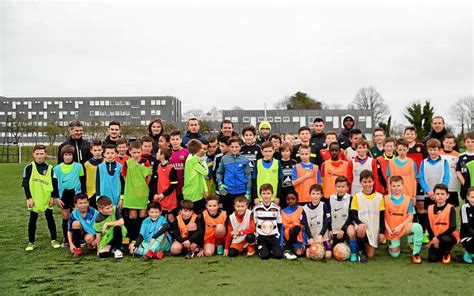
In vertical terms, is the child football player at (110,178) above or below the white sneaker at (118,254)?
above

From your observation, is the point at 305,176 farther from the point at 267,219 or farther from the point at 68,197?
the point at 68,197

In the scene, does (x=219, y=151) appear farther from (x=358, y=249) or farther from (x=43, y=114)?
(x=43, y=114)

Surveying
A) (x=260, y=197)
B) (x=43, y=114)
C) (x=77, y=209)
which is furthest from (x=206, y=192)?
(x=43, y=114)

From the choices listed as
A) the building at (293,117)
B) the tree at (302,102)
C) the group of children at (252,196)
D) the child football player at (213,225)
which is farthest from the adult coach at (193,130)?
the tree at (302,102)

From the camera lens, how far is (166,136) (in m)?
6.95

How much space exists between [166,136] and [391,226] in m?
3.53

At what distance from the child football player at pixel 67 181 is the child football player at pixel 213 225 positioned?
1.95 meters

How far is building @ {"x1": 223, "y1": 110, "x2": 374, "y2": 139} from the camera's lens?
59.3m

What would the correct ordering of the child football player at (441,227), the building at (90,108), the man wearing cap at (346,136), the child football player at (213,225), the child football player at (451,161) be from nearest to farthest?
the child football player at (441,227) < the child football player at (213,225) < the child football player at (451,161) < the man wearing cap at (346,136) < the building at (90,108)

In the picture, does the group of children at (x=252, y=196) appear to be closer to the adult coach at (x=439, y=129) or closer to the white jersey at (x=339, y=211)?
the white jersey at (x=339, y=211)

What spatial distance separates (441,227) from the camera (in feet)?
18.6

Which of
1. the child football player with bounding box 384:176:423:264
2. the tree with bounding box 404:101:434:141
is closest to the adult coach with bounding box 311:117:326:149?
the child football player with bounding box 384:176:423:264

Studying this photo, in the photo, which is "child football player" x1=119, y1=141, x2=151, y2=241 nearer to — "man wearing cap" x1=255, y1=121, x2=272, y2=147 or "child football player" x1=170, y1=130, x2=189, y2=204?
"child football player" x1=170, y1=130, x2=189, y2=204

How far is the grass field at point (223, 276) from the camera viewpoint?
4.45 meters
